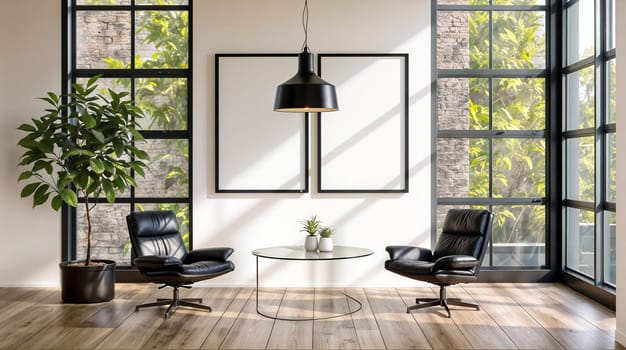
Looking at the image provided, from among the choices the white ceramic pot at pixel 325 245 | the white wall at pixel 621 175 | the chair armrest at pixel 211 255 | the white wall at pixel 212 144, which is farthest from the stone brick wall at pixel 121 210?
the white wall at pixel 621 175

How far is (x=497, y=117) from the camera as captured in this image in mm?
6656

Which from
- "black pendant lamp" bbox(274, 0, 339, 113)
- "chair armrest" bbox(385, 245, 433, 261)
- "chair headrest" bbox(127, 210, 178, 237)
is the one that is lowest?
"chair armrest" bbox(385, 245, 433, 261)

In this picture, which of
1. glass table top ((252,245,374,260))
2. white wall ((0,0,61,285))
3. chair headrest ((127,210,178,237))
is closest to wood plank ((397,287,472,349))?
glass table top ((252,245,374,260))

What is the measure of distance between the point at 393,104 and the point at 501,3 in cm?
161

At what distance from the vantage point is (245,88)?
255 inches

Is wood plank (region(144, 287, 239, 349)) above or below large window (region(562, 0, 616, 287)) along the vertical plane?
below

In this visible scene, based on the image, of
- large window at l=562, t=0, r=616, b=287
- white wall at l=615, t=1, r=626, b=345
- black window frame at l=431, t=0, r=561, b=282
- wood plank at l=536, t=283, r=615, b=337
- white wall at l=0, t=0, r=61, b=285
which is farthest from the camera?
black window frame at l=431, t=0, r=561, b=282

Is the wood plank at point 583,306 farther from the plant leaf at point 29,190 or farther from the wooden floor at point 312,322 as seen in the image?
the plant leaf at point 29,190

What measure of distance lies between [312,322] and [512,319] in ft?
5.34

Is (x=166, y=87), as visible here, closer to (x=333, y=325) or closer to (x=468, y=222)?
(x=333, y=325)

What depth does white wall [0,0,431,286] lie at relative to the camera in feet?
21.2

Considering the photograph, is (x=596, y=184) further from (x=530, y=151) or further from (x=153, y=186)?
(x=153, y=186)

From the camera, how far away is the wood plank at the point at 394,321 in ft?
14.5

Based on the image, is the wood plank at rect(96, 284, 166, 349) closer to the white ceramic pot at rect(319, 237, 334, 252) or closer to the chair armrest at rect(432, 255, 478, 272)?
the white ceramic pot at rect(319, 237, 334, 252)
